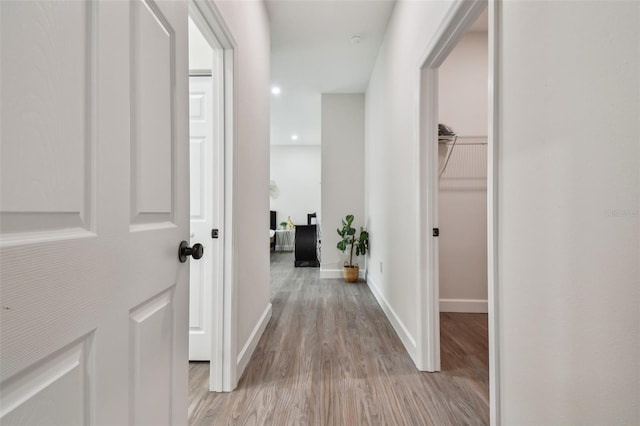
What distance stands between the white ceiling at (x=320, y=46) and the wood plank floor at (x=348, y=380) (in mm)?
2799

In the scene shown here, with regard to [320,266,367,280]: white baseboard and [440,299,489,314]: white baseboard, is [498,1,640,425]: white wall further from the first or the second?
→ [320,266,367,280]: white baseboard

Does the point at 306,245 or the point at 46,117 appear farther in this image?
the point at 306,245

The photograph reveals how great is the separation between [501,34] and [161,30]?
1147mm

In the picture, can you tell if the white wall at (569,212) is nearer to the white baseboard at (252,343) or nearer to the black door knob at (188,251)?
the black door knob at (188,251)

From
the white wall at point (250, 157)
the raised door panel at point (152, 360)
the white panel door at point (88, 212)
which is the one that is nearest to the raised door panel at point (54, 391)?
the white panel door at point (88, 212)

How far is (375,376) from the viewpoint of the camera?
181 centimetres

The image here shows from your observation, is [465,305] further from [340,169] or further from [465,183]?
[340,169]

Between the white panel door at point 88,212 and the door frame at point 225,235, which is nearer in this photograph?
the white panel door at point 88,212

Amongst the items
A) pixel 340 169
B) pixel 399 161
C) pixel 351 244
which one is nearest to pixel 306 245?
pixel 351 244

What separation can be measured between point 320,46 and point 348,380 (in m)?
3.19

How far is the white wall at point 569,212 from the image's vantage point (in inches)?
26.8

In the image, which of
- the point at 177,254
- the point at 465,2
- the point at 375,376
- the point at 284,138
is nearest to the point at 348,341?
the point at 375,376

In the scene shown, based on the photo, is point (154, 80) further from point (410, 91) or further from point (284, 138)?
point (284, 138)

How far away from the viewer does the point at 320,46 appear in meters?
3.30
